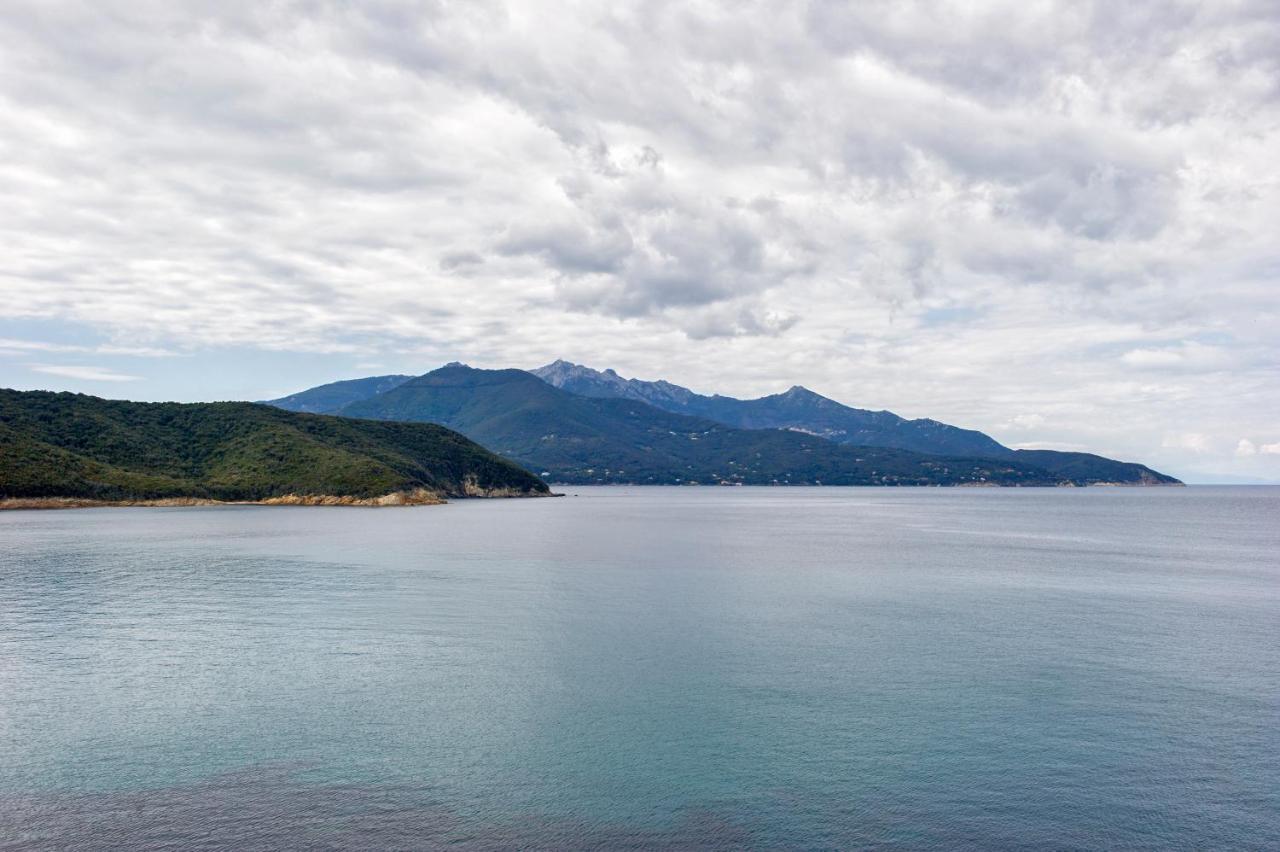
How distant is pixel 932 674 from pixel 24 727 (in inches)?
1691

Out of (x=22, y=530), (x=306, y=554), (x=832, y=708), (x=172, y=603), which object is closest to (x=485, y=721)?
(x=832, y=708)

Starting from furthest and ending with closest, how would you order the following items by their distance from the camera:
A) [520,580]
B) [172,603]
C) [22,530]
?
1. [22,530]
2. [520,580]
3. [172,603]

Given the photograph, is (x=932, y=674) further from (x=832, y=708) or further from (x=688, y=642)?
(x=688, y=642)

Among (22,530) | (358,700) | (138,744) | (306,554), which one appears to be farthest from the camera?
(22,530)

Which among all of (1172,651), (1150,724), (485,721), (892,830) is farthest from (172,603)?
(1172,651)

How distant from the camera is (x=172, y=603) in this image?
210 ft

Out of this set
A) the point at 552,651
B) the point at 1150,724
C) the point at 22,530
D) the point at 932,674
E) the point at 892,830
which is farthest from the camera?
the point at 22,530

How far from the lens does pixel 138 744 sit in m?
31.4

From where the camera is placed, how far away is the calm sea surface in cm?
2533

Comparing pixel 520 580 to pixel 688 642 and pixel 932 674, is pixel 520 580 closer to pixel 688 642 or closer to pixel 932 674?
pixel 688 642

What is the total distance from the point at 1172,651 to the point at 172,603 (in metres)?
72.5

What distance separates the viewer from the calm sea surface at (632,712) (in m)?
25.3

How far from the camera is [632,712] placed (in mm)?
36562

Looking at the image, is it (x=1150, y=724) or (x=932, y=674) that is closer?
(x=1150, y=724)
